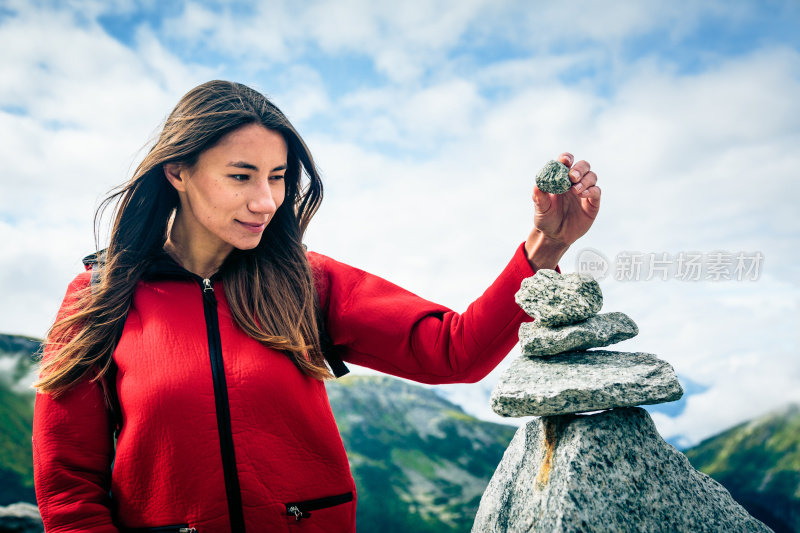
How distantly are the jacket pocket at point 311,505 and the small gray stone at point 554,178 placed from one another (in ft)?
7.93

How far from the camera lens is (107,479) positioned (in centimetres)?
377

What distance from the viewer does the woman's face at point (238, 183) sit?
146 inches

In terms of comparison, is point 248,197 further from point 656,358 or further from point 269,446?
point 656,358

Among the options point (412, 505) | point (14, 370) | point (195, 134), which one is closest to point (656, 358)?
point (195, 134)

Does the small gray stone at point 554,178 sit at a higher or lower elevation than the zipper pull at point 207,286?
higher

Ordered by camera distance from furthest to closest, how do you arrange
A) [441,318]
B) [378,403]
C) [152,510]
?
1. [378,403]
2. [441,318]
3. [152,510]

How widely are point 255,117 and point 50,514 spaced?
112 inches

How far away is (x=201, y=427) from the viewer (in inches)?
137

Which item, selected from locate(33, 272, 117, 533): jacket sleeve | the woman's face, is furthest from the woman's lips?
locate(33, 272, 117, 533): jacket sleeve

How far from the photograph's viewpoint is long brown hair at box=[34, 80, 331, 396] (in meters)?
3.74

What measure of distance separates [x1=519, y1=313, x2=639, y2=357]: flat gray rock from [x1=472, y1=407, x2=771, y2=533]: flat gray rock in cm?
46

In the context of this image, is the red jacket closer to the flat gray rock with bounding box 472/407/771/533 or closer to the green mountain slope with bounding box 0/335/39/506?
the flat gray rock with bounding box 472/407/771/533

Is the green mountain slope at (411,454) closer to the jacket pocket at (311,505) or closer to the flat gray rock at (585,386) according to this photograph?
the jacket pocket at (311,505)

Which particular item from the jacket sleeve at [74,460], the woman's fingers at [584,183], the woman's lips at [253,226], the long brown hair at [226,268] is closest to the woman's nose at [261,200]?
the woman's lips at [253,226]
